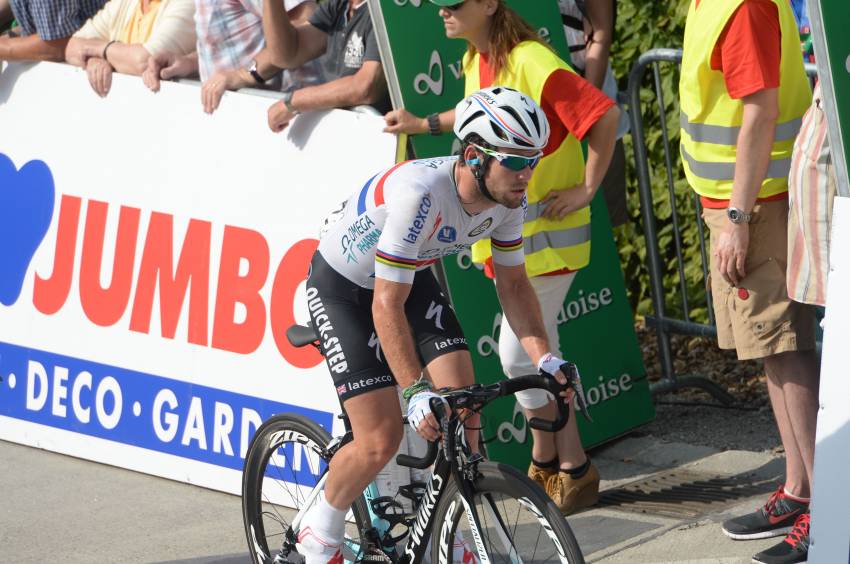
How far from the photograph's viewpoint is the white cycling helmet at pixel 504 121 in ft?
13.1

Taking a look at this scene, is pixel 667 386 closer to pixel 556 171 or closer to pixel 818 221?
pixel 556 171

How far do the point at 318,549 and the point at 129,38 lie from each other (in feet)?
11.2

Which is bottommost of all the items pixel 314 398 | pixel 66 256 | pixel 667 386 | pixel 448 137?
pixel 667 386

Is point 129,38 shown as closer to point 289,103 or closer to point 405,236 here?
point 289,103

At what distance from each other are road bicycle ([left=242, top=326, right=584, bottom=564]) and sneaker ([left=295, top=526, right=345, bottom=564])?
94mm

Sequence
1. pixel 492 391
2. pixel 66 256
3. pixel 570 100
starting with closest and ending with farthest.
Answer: pixel 492 391 → pixel 570 100 → pixel 66 256

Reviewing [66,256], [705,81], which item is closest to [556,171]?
[705,81]

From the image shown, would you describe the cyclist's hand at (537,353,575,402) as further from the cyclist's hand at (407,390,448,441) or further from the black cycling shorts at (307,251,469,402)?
the black cycling shorts at (307,251,469,402)

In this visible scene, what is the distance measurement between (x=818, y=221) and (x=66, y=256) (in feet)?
12.6

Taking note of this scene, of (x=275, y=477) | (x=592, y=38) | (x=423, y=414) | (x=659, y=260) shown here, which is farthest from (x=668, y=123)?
(x=423, y=414)

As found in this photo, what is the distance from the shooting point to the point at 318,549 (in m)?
4.53

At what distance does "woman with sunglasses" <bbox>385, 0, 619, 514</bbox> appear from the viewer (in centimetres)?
529

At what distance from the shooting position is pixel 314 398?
233 inches

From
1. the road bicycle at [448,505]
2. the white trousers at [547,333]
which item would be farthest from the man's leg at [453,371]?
the white trousers at [547,333]
